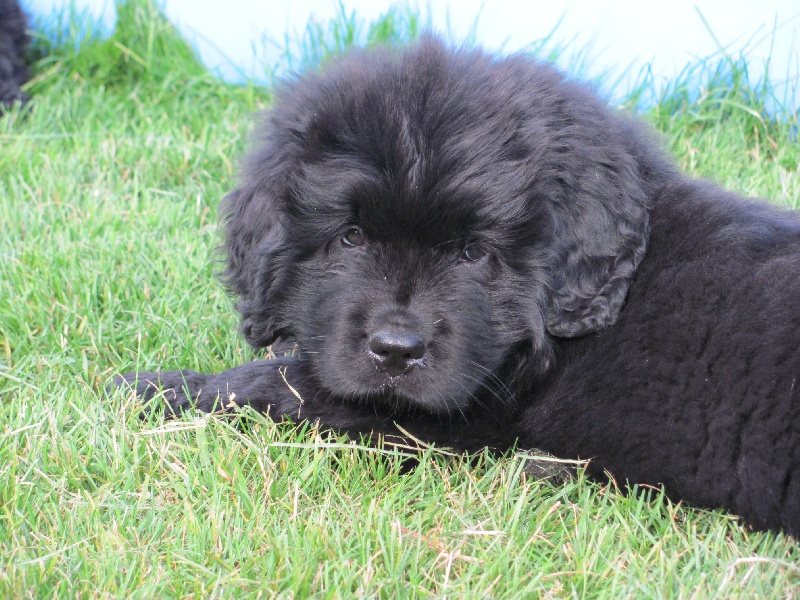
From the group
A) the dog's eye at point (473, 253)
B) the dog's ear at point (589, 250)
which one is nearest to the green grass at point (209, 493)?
the dog's ear at point (589, 250)

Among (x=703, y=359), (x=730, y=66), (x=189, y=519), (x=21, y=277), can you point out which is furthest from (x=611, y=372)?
(x=730, y=66)

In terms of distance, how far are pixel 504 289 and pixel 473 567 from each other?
0.71 m

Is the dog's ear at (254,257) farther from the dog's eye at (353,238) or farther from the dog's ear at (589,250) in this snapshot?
the dog's ear at (589,250)

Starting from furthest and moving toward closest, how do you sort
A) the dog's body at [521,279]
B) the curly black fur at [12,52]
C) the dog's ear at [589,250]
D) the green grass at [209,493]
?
the curly black fur at [12,52] → the dog's ear at [589,250] → the dog's body at [521,279] → the green grass at [209,493]

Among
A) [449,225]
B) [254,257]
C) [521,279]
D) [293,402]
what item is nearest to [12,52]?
[254,257]

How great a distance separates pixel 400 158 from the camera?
2.28m

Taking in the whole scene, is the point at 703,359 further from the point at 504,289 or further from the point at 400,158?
the point at 400,158

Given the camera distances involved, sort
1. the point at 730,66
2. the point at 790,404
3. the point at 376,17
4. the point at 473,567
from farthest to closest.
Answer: the point at 376,17 < the point at 730,66 < the point at 790,404 < the point at 473,567

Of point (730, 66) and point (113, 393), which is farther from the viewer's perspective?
point (730, 66)

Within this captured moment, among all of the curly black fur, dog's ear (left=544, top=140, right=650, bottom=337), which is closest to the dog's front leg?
dog's ear (left=544, top=140, right=650, bottom=337)

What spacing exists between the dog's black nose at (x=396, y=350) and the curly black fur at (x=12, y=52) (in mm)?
2859

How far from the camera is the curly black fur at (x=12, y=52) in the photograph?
175 inches

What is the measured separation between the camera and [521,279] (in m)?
2.38

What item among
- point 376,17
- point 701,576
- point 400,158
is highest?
point 376,17
